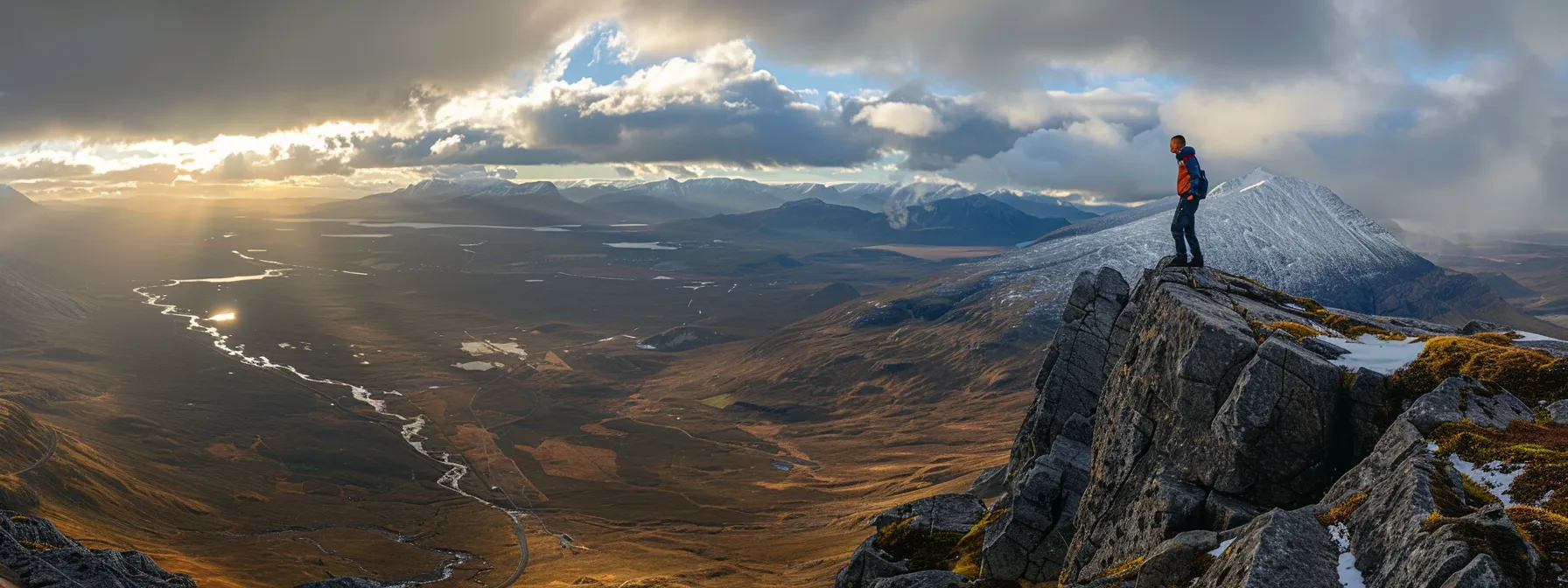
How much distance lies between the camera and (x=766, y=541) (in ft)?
591

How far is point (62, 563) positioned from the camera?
79812 mm

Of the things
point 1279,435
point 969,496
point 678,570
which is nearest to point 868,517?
point 678,570

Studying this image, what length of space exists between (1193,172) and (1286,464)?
15461 mm

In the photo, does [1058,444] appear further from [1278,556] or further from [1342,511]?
[1278,556]

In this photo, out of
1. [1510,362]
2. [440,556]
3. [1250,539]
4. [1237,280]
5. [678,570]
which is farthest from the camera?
[440,556]

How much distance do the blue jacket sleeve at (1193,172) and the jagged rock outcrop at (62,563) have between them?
9667 centimetres

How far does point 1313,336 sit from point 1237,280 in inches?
451

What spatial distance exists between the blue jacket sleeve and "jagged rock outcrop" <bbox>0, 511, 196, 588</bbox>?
3806 inches

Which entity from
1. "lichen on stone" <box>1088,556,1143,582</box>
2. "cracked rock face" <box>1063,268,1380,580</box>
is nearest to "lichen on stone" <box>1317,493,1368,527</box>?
"cracked rock face" <box>1063,268,1380,580</box>

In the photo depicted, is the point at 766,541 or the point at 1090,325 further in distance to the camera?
the point at 766,541

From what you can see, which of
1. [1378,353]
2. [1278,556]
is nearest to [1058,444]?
[1378,353]

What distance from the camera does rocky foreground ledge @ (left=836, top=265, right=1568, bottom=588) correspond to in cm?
1967

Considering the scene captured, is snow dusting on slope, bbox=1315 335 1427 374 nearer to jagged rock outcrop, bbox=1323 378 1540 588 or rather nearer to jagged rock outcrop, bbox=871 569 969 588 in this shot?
jagged rock outcrop, bbox=1323 378 1540 588

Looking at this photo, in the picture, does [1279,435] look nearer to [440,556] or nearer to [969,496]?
[969,496]
